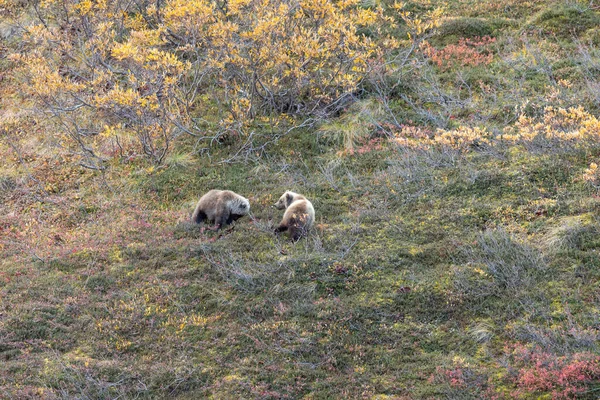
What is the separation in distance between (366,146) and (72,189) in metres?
7.32

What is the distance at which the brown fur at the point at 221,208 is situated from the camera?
11.5m

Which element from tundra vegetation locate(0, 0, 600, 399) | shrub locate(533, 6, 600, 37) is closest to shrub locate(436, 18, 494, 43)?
tundra vegetation locate(0, 0, 600, 399)

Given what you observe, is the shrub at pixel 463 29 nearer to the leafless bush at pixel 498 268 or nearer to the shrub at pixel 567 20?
the shrub at pixel 567 20

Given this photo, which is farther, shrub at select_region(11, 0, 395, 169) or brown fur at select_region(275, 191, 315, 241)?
shrub at select_region(11, 0, 395, 169)

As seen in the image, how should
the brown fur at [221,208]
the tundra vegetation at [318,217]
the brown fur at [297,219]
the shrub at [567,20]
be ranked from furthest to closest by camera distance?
the shrub at [567,20] < the brown fur at [221,208] < the brown fur at [297,219] < the tundra vegetation at [318,217]

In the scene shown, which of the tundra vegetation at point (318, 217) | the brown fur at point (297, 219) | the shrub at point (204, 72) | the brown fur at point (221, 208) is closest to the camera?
the tundra vegetation at point (318, 217)

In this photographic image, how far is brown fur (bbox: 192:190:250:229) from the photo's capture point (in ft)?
37.7

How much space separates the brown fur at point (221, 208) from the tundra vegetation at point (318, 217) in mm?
305

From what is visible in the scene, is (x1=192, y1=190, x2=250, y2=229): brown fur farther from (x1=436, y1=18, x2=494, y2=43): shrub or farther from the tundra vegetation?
(x1=436, y1=18, x2=494, y2=43): shrub

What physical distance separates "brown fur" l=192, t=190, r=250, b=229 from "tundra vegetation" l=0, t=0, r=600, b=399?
0.31 m

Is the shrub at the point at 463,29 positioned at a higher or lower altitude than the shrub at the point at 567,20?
lower

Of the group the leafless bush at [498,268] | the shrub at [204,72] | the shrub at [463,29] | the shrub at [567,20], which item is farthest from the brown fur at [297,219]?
the shrub at [567,20]

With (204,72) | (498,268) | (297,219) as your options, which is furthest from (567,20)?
(297,219)

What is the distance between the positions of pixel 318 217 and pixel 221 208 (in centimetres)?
196
